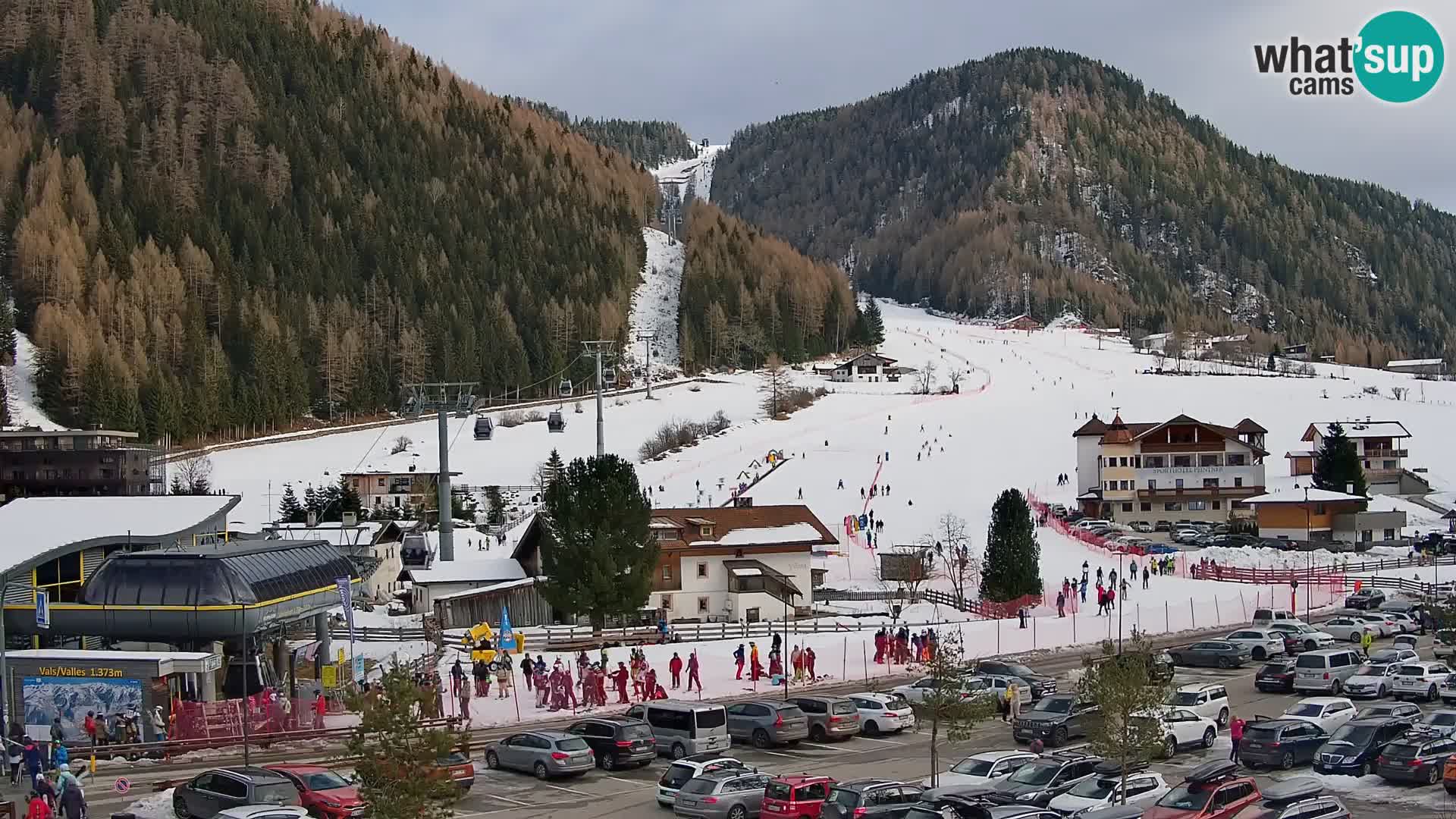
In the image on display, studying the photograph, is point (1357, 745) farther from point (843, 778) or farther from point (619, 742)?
point (619, 742)

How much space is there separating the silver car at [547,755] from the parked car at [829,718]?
4965 millimetres

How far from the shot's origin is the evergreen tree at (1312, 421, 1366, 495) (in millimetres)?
74000

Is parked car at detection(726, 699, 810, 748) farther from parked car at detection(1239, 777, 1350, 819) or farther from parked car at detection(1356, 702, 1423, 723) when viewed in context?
parked car at detection(1239, 777, 1350, 819)

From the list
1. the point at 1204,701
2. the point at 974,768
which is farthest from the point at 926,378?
the point at 974,768

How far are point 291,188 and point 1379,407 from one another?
4174 inches

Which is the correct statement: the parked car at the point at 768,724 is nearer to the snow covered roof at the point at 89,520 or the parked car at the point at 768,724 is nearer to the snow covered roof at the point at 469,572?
the snow covered roof at the point at 89,520

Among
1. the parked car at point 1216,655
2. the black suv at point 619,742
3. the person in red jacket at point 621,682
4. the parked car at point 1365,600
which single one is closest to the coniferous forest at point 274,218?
the person in red jacket at point 621,682

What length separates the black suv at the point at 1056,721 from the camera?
29.0 m

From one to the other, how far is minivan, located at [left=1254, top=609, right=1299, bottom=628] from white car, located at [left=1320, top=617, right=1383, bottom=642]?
1061 mm

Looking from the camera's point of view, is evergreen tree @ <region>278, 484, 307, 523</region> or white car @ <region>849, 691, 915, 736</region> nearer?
white car @ <region>849, 691, 915, 736</region>

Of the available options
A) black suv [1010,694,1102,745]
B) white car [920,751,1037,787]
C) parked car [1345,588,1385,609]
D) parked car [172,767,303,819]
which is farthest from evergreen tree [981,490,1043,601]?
parked car [172,767,303,819]

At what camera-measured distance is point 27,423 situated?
103562 mm

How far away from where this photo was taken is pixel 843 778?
26.4 metres

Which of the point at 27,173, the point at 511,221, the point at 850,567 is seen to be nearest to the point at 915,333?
the point at 511,221
